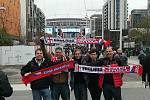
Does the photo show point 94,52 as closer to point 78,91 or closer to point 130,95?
point 78,91

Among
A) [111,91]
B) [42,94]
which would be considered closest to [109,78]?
[111,91]

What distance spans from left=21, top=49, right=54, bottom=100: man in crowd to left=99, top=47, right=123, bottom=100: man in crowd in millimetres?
1247

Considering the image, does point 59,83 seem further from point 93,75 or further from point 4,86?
point 4,86

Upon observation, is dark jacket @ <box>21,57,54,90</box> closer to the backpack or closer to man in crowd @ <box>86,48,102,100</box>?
man in crowd @ <box>86,48,102,100</box>

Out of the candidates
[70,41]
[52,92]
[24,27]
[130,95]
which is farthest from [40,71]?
[24,27]

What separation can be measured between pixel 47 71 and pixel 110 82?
4.56ft

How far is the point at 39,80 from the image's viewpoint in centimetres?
954

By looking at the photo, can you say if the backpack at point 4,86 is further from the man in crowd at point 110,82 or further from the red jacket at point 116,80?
the red jacket at point 116,80

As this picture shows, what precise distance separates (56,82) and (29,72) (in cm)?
86

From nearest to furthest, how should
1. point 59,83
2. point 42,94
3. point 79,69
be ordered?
point 42,94
point 59,83
point 79,69

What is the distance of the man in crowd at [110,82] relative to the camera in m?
9.73

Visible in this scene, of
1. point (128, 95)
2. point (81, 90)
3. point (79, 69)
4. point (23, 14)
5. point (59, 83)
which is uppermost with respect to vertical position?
point (23, 14)

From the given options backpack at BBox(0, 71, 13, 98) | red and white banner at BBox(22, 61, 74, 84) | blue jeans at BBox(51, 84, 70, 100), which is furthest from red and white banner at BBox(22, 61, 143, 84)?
backpack at BBox(0, 71, 13, 98)

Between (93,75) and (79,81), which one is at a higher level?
(93,75)
